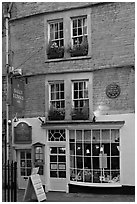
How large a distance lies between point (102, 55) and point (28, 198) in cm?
510

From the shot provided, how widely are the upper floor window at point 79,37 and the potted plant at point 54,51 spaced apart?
39 centimetres

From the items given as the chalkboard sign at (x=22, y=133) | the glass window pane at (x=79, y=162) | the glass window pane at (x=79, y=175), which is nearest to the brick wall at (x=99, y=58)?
the chalkboard sign at (x=22, y=133)

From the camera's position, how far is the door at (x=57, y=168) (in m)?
10.6

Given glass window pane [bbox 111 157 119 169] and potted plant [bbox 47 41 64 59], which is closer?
glass window pane [bbox 111 157 119 169]

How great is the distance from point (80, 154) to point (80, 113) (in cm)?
138

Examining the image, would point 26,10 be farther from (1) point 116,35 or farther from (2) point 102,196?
(2) point 102,196

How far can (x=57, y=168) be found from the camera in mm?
10695

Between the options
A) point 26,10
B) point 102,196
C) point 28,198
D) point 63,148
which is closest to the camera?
point 28,198

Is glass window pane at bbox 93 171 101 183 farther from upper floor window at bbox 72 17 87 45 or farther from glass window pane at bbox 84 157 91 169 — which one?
upper floor window at bbox 72 17 87 45

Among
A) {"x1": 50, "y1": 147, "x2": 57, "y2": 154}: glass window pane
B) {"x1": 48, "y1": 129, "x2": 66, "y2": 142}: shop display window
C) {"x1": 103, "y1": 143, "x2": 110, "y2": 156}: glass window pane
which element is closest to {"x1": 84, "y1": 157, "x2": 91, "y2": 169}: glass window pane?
{"x1": 103, "y1": 143, "x2": 110, "y2": 156}: glass window pane

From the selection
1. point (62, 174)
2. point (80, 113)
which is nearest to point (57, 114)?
point (80, 113)

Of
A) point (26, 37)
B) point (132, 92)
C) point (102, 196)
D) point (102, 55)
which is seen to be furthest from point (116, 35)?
point (102, 196)

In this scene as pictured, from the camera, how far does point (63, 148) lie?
10.6 metres

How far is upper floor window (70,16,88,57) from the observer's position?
1045 centimetres
